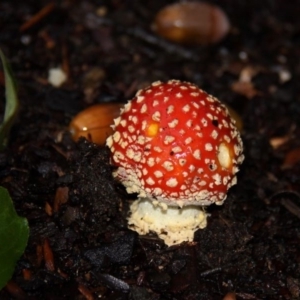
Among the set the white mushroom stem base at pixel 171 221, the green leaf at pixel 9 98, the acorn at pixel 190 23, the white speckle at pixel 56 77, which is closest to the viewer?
the green leaf at pixel 9 98

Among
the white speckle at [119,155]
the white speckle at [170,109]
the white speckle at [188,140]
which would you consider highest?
the white speckle at [170,109]

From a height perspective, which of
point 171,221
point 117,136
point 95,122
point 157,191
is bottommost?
point 171,221

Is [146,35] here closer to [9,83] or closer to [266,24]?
[266,24]

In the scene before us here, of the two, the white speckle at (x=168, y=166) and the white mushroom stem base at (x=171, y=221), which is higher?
the white speckle at (x=168, y=166)

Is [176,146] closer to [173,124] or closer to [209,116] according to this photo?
[173,124]

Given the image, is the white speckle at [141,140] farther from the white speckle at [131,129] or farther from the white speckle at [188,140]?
the white speckle at [188,140]

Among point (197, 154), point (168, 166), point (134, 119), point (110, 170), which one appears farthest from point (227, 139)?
point (110, 170)

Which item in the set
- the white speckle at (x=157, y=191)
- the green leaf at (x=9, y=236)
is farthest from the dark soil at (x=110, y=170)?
the white speckle at (x=157, y=191)

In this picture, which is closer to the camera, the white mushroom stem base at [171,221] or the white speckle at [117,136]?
the white speckle at [117,136]
